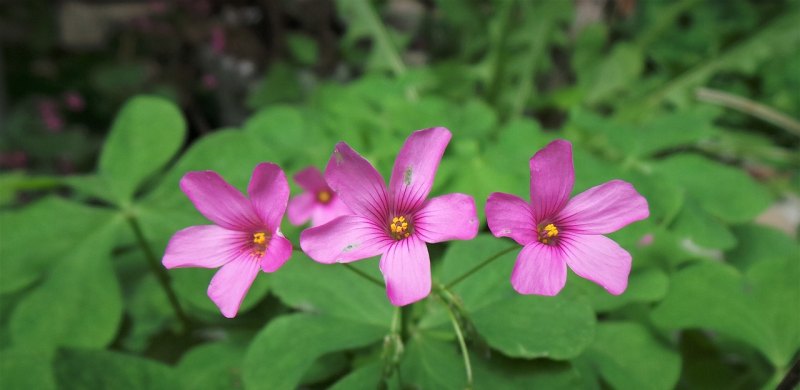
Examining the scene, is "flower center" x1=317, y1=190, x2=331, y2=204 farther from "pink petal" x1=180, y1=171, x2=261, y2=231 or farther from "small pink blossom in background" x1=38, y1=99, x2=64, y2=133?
"small pink blossom in background" x1=38, y1=99, x2=64, y2=133

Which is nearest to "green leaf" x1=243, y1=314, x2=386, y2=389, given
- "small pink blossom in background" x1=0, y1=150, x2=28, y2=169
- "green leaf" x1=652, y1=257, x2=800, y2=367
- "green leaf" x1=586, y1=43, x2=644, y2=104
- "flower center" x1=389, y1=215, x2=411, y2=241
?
"flower center" x1=389, y1=215, x2=411, y2=241

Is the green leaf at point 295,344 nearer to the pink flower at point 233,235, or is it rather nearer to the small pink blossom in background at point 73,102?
the pink flower at point 233,235

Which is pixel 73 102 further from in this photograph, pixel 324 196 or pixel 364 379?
pixel 364 379

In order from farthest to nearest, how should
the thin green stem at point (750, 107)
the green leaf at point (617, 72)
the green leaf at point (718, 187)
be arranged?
the green leaf at point (617, 72) → the thin green stem at point (750, 107) → the green leaf at point (718, 187)

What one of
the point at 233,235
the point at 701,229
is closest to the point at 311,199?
the point at 233,235

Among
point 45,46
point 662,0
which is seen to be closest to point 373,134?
point 662,0

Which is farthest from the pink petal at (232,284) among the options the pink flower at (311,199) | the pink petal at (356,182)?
the pink flower at (311,199)
